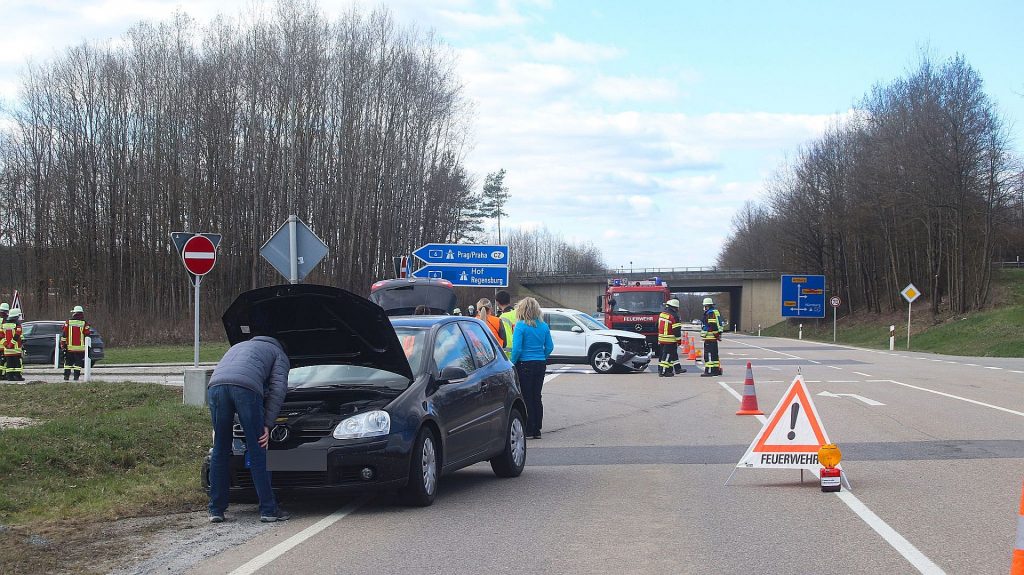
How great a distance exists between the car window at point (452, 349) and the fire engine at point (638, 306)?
2690 centimetres

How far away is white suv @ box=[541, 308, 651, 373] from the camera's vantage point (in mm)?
28172

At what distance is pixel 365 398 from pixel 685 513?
8.85 ft

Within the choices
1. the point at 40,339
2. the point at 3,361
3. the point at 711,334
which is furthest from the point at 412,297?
the point at 40,339

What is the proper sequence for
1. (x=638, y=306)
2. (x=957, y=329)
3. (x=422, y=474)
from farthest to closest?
(x=957, y=329)
(x=638, y=306)
(x=422, y=474)

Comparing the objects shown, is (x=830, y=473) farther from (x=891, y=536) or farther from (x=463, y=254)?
(x=463, y=254)

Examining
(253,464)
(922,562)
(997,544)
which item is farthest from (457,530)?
(997,544)

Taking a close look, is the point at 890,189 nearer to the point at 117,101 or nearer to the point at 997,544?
the point at 117,101

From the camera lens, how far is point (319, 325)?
348 inches

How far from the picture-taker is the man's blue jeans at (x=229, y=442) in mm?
7719

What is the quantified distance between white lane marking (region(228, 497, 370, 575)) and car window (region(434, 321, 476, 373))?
55.6 inches

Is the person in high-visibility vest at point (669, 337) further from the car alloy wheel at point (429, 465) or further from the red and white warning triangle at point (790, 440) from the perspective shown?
the car alloy wheel at point (429, 465)

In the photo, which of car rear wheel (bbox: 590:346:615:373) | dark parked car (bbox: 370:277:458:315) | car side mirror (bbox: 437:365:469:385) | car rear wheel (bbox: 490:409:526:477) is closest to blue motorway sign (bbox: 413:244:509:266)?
dark parked car (bbox: 370:277:458:315)

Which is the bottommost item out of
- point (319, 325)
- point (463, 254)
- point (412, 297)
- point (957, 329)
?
point (957, 329)

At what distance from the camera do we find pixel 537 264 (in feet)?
529
